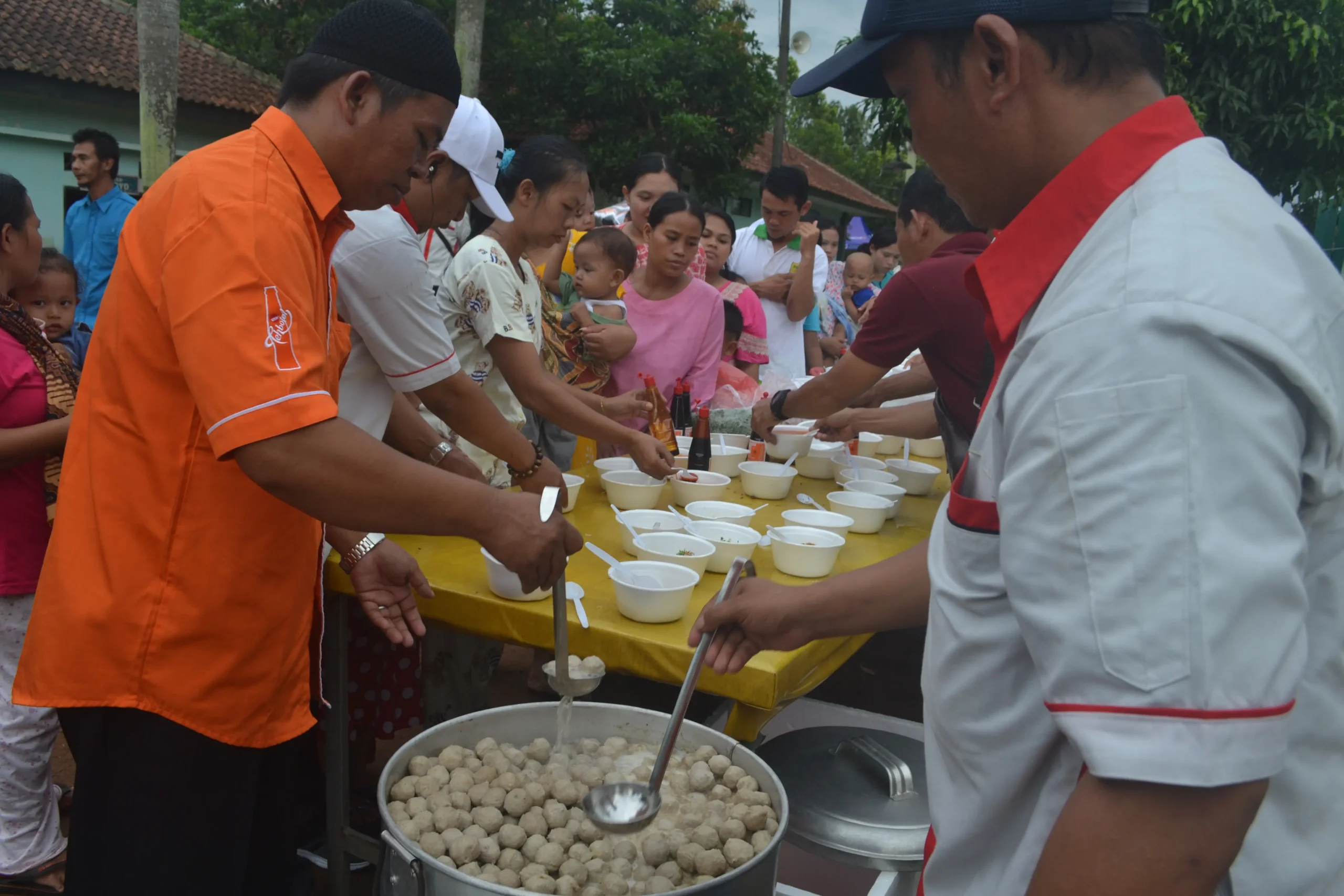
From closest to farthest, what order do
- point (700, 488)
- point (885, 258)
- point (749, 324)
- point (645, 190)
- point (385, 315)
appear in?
point (385, 315), point (700, 488), point (645, 190), point (749, 324), point (885, 258)

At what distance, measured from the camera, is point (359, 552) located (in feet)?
6.60

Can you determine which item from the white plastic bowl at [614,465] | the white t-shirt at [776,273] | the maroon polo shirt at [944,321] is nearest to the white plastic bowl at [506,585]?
the white plastic bowl at [614,465]

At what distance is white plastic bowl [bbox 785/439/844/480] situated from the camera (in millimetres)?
3488

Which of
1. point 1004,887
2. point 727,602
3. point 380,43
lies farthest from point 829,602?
point 380,43

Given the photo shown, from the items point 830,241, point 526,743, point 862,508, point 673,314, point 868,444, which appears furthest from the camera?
point 830,241

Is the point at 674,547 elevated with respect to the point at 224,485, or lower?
lower

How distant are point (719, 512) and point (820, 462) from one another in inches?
34.6

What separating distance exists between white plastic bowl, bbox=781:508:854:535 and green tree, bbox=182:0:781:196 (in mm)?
15451

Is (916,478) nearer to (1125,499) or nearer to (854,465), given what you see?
(854,465)

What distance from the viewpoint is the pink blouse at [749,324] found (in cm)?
514

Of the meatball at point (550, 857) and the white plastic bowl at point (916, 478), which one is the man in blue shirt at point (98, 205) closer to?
the white plastic bowl at point (916, 478)

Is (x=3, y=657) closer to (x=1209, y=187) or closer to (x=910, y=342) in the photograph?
(x=910, y=342)

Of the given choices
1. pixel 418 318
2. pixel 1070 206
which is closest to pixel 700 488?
pixel 418 318

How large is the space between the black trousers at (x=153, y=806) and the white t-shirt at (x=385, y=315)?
2.60ft
